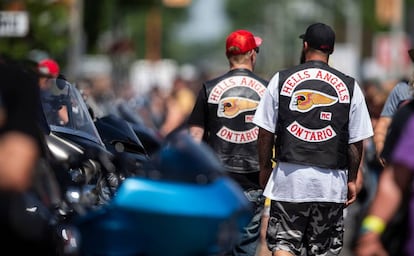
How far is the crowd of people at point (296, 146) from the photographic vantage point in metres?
5.76

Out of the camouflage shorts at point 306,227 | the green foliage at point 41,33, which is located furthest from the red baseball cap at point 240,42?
the green foliage at point 41,33

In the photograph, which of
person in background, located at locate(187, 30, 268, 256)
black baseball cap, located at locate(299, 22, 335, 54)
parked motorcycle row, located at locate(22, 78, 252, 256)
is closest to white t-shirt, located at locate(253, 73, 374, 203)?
black baseball cap, located at locate(299, 22, 335, 54)

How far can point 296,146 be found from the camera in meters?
8.98

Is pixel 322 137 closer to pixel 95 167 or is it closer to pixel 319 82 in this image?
pixel 319 82

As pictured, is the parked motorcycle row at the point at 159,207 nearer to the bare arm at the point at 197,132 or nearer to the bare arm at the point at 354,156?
the bare arm at the point at 354,156

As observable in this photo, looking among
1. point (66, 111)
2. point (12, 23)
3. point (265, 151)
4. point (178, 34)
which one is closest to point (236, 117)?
point (265, 151)

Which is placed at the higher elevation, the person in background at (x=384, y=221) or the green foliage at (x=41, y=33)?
the person in background at (x=384, y=221)

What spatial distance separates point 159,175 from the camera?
607 centimetres

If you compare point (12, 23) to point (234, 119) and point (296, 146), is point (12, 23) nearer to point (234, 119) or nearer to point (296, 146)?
point (234, 119)

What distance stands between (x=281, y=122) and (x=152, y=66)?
6082 centimetres

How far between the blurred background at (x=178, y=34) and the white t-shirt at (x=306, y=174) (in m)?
14.0

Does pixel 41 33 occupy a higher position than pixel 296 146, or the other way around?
pixel 296 146

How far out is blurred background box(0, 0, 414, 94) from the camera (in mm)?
31000

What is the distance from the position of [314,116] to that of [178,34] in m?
145
